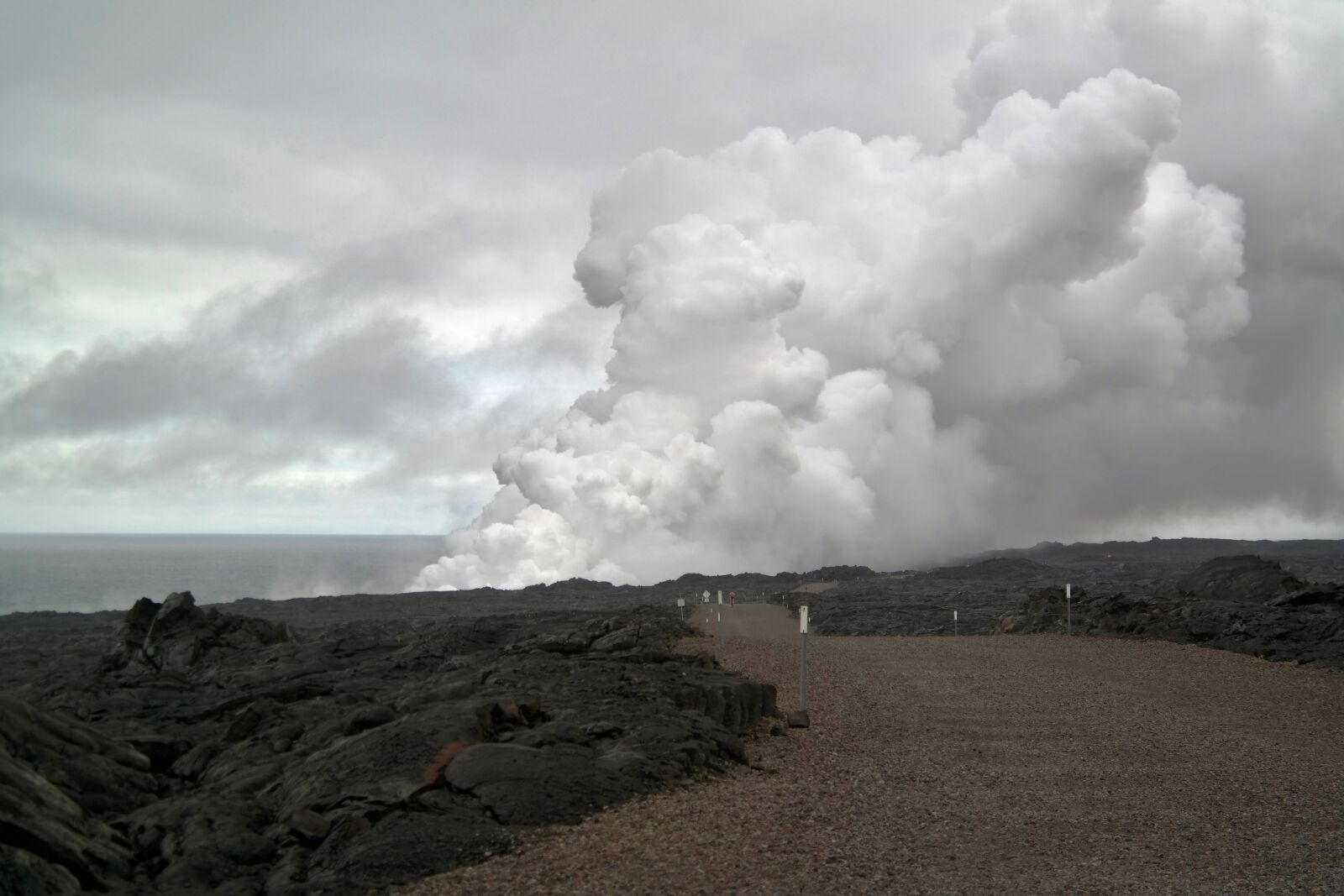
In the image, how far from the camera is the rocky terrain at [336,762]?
28.7ft

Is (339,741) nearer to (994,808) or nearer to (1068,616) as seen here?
(994,808)

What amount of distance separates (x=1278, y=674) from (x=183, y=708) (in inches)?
849

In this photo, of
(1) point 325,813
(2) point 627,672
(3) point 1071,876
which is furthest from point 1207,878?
(2) point 627,672

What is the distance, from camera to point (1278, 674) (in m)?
22.4

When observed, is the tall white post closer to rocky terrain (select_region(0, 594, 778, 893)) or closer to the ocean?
rocky terrain (select_region(0, 594, 778, 893))

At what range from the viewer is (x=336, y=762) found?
1092 cm

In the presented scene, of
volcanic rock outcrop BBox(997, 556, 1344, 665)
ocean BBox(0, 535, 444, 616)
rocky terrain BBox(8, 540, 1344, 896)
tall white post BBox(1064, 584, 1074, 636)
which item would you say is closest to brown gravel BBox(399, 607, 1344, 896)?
rocky terrain BBox(8, 540, 1344, 896)

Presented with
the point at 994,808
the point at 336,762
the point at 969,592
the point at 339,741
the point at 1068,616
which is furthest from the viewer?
the point at 969,592

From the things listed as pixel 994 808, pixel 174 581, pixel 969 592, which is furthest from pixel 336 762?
pixel 174 581

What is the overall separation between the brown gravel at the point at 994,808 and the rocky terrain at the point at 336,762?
0.63 m

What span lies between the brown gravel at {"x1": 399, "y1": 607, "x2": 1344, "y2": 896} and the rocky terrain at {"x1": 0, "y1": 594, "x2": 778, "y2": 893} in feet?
2.07

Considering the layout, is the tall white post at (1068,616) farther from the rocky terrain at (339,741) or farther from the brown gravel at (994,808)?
the brown gravel at (994,808)

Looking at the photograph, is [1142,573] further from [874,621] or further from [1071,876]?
[1071,876]

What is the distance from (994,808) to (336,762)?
269 inches
